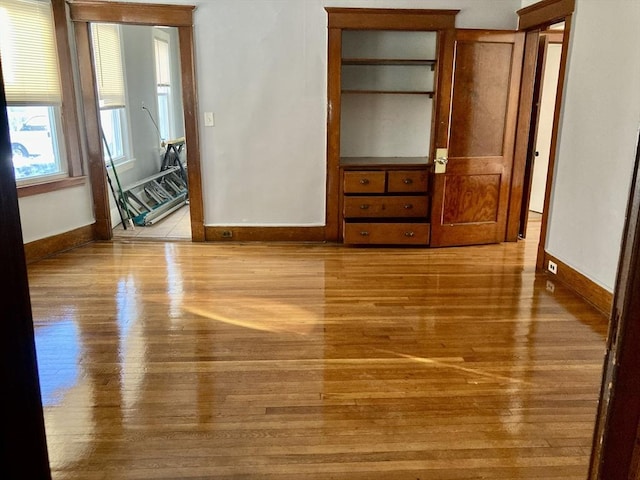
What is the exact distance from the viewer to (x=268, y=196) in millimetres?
5105

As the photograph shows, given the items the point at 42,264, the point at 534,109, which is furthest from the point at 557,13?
the point at 42,264

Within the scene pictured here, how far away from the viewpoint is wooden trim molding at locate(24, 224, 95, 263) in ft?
14.6

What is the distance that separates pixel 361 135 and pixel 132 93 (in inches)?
119

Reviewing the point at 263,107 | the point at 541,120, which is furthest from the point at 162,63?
the point at 541,120

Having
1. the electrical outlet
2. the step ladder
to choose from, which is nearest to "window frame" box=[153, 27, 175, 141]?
the step ladder

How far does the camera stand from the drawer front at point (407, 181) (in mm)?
4883

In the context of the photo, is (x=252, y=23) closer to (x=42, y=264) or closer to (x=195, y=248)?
(x=195, y=248)

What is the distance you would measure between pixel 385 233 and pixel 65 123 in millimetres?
3132

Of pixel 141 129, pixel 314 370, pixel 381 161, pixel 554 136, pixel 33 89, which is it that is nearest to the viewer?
pixel 314 370

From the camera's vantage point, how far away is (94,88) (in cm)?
484

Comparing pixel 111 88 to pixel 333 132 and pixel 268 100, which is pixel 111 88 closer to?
pixel 268 100

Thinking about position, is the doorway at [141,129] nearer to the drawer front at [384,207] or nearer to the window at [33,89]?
the window at [33,89]

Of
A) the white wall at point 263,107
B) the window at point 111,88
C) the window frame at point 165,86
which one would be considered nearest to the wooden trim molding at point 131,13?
the white wall at point 263,107

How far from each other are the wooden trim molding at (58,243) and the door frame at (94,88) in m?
0.12
